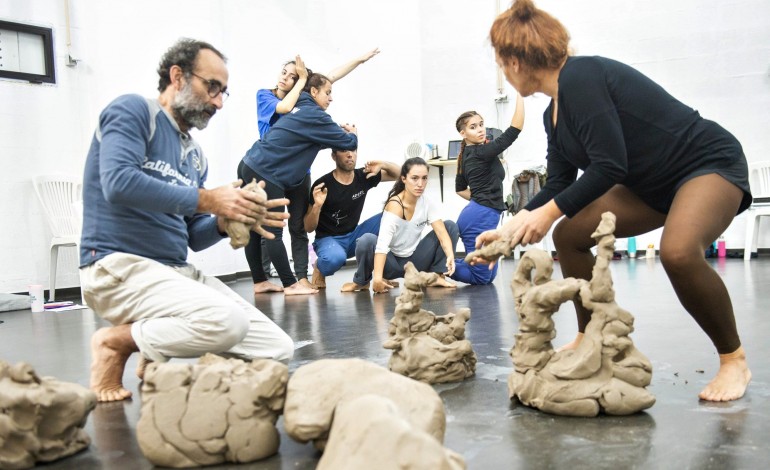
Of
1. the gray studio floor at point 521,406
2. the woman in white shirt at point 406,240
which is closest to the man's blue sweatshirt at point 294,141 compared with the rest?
the woman in white shirt at point 406,240

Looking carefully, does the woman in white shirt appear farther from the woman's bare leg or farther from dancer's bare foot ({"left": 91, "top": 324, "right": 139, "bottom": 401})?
the woman's bare leg

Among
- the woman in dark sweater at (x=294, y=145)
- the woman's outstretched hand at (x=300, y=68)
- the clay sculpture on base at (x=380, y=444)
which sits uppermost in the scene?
the woman's outstretched hand at (x=300, y=68)

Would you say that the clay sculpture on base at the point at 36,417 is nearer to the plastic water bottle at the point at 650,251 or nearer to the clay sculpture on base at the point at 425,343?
the clay sculpture on base at the point at 425,343

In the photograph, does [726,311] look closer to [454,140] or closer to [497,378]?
[497,378]

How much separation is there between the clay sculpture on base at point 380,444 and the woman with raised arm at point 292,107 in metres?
4.79

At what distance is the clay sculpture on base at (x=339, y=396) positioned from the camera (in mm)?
1646

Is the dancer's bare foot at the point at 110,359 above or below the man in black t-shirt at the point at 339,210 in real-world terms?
below

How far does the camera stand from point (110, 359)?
252 cm

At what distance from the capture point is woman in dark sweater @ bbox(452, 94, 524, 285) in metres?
6.09

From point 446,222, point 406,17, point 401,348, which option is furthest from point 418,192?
point 406,17

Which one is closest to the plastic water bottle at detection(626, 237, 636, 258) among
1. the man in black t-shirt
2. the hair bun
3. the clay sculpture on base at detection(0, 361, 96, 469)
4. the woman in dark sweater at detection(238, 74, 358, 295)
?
the man in black t-shirt

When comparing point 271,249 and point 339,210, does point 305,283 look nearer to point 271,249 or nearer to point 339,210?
point 271,249

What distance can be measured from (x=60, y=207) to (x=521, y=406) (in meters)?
5.88

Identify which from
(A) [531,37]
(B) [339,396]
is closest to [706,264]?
(A) [531,37]
